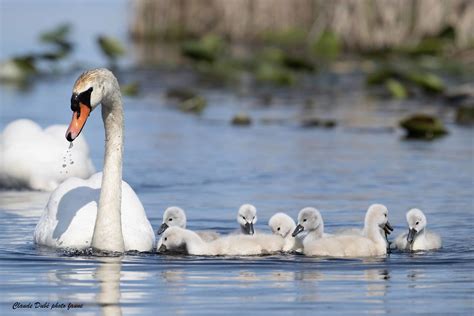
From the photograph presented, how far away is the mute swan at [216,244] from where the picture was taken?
9680mm

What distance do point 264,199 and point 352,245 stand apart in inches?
126

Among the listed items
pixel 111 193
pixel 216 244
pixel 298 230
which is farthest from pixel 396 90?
pixel 111 193

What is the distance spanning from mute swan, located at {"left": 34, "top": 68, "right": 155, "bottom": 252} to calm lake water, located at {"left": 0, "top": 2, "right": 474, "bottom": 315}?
0.14m

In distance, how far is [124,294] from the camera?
8.23 meters

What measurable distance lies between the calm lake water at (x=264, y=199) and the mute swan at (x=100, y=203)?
0.14 metres

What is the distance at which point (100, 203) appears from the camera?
373 inches

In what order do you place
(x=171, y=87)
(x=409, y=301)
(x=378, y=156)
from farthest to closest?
(x=171, y=87), (x=378, y=156), (x=409, y=301)

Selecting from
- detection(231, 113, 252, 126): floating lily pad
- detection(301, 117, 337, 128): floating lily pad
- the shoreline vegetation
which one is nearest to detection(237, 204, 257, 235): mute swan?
detection(301, 117, 337, 128): floating lily pad

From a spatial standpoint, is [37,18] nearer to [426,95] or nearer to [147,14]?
[147,14]

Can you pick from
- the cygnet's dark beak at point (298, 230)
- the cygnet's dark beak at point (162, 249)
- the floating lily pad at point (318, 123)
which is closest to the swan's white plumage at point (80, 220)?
the cygnet's dark beak at point (162, 249)

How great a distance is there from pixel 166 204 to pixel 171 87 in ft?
41.6

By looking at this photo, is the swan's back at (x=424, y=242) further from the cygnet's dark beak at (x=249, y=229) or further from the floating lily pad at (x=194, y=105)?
the floating lily pad at (x=194, y=105)

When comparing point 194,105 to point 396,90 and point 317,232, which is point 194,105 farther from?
point 317,232

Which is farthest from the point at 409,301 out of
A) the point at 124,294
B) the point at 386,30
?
the point at 386,30
